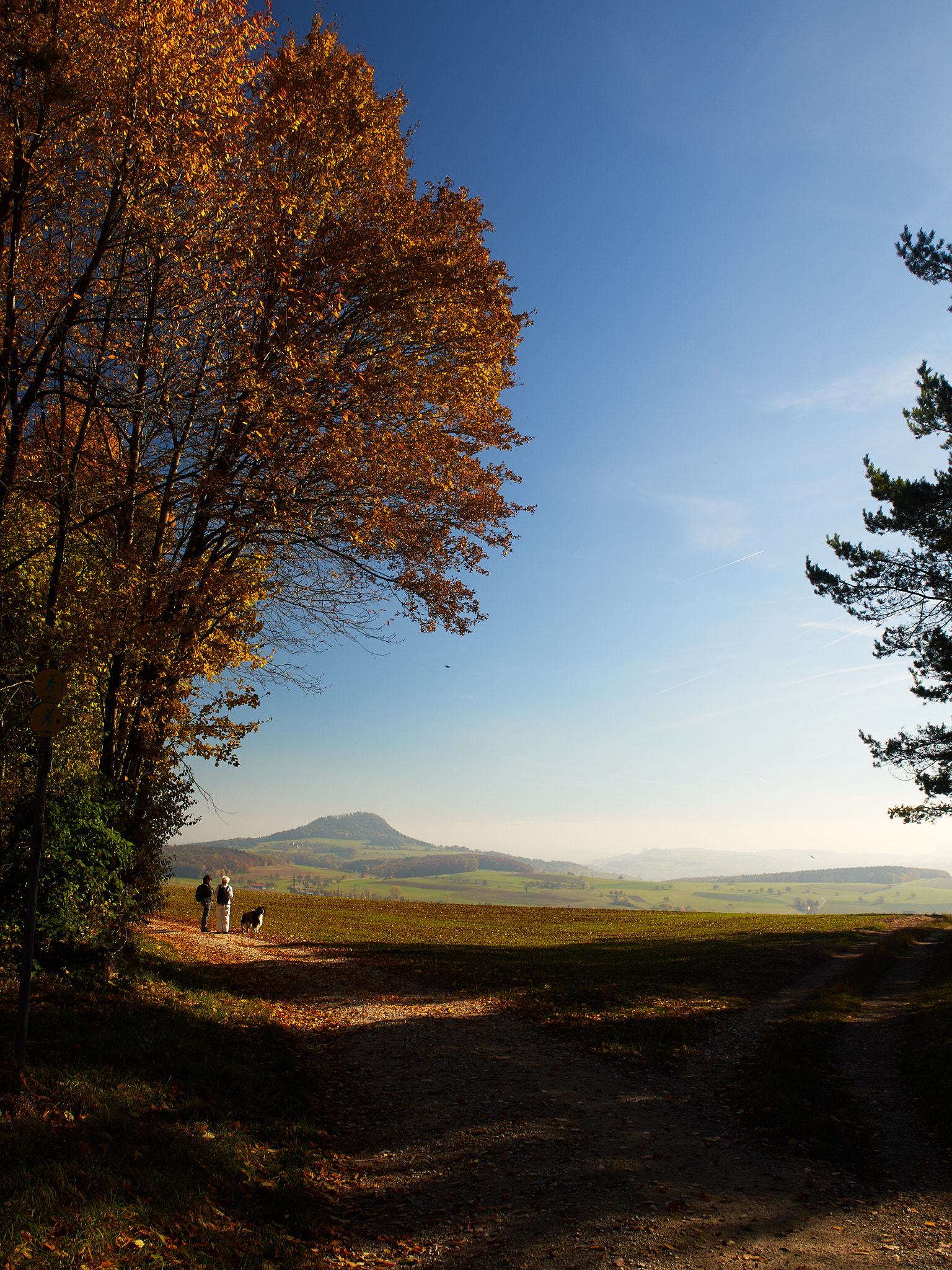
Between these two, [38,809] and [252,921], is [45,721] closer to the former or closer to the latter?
[38,809]

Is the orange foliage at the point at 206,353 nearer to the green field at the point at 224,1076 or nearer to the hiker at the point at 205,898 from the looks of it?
the green field at the point at 224,1076

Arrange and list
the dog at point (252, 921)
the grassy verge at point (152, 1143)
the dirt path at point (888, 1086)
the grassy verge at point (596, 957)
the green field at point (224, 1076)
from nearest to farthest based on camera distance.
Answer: the grassy verge at point (152, 1143) → the green field at point (224, 1076) → the dirt path at point (888, 1086) → the grassy verge at point (596, 957) → the dog at point (252, 921)

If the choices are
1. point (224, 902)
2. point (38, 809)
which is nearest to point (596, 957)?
point (224, 902)

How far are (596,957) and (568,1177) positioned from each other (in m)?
18.1

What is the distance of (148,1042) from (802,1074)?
10324mm

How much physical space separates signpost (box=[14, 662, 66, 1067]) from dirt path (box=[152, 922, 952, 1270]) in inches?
153

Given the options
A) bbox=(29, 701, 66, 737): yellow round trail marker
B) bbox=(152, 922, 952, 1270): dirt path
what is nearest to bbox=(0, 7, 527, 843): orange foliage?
bbox=(29, 701, 66, 737): yellow round trail marker

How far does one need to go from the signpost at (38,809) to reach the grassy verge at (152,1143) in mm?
536

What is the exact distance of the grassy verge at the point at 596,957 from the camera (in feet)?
44.4

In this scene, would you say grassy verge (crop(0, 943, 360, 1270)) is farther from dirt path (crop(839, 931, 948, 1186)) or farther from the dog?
the dog

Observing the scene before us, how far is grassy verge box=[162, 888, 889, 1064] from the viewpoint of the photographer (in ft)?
44.4

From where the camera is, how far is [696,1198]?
6.60 metres

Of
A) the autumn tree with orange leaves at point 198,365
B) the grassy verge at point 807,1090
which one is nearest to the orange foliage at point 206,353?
the autumn tree with orange leaves at point 198,365

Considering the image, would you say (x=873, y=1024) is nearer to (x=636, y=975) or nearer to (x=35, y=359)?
(x=636, y=975)
